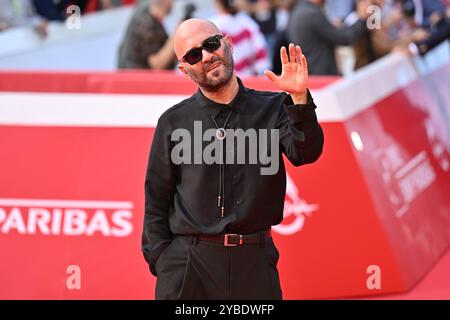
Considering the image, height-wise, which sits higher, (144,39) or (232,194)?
(144,39)

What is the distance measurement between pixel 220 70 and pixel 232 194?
0.56 meters

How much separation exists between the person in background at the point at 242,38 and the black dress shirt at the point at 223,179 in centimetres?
633

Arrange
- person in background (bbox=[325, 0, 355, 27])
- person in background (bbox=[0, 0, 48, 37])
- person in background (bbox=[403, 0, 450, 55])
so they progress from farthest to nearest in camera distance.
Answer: person in background (bbox=[325, 0, 355, 27]) → person in background (bbox=[0, 0, 48, 37]) → person in background (bbox=[403, 0, 450, 55])

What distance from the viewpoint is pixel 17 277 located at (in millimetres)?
7082

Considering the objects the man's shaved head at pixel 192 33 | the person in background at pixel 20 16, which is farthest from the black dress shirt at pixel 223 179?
the person in background at pixel 20 16

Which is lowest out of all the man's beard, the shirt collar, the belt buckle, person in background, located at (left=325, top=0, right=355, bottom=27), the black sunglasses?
the belt buckle

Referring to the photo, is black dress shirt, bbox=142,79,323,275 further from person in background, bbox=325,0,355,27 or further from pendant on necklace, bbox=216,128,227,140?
person in background, bbox=325,0,355,27

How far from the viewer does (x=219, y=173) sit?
5273mm

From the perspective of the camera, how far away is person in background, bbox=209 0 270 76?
11719mm

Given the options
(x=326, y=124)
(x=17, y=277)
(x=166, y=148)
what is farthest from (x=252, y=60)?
(x=166, y=148)

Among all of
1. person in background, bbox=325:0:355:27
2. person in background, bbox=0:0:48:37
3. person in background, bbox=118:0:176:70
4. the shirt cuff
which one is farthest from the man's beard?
person in background, bbox=325:0:355:27

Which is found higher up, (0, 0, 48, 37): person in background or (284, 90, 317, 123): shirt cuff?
(0, 0, 48, 37): person in background

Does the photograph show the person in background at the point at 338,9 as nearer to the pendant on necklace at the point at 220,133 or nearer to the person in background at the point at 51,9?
the person in background at the point at 51,9
